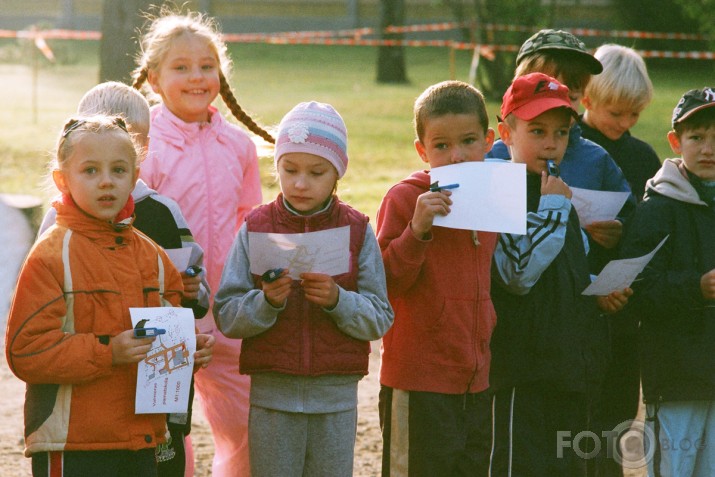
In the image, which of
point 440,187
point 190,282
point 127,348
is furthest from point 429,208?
point 127,348

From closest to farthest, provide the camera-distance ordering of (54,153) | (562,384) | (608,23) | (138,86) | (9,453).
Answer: (54,153) → (562,384) → (138,86) → (9,453) → (608,23)

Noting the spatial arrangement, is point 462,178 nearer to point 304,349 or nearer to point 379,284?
point 379,284

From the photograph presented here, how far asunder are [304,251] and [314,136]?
44cm

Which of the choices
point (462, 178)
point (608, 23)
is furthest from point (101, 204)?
point (608, 23)

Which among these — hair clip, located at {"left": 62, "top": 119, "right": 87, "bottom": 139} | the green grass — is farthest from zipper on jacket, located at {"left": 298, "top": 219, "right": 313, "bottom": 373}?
the green grass

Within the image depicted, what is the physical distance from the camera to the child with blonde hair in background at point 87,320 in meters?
3.29

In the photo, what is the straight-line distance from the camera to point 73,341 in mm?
3293

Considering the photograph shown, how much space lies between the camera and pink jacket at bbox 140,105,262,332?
4426 mm

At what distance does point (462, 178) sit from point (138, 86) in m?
1.74

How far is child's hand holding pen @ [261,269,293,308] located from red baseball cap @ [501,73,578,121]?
1210 mm

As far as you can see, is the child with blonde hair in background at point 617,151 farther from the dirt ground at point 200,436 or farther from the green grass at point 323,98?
the green grass at point 323,98

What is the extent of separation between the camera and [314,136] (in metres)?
3.78

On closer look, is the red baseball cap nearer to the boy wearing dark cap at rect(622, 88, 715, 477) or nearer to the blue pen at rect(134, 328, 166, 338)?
the boy wearing dark cap at rect(622, 88, 715, 477)

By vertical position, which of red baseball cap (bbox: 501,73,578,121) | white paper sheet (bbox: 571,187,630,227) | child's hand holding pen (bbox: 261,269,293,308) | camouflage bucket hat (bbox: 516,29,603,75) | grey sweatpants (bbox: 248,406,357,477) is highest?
camouflage bucket hat (bbox: 516,29,603,75)
